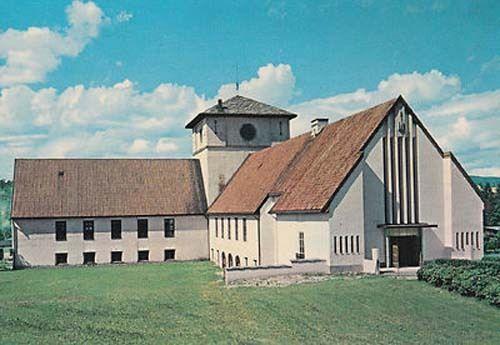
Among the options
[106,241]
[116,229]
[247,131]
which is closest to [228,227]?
[116,229]

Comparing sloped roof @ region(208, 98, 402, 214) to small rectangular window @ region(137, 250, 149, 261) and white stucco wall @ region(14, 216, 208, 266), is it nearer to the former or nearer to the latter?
white stucco wall @ region(14, 216, 208, 266)

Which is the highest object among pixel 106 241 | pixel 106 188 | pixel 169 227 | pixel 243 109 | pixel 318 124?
pixel 243 109

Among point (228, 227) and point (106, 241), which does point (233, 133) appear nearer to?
point (228, 227)

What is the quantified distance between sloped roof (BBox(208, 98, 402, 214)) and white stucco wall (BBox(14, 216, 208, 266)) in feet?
16.5

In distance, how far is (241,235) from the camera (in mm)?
41281

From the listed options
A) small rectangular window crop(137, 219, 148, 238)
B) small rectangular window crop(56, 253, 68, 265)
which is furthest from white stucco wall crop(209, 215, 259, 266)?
small rectangular window crop(56, 253, 68, 265)

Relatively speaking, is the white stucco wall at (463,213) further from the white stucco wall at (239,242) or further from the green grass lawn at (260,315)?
the white stucco wall at (239,242)

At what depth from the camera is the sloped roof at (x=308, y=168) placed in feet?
102

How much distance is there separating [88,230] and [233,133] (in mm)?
14247

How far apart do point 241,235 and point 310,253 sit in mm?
10413

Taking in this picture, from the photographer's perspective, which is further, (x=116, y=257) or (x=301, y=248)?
(x=116, y=257)

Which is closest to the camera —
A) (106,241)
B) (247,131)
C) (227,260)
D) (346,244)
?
(346,244)

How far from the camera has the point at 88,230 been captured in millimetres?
48812

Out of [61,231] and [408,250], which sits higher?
[61,231]
